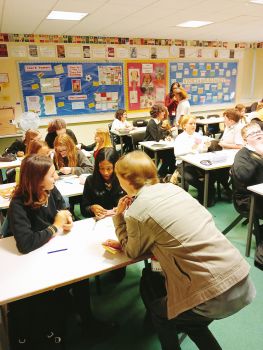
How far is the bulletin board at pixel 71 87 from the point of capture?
6073mm

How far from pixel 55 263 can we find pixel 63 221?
40cm

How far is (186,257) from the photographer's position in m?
1.20

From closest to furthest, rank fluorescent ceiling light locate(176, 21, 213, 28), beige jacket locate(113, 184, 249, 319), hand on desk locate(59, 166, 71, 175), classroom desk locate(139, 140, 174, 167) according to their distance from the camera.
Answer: beige jacket locate(113, 184, 249, 319) < hand on desk locate(59, 166, 71, 175) < classroom desk locate(139, 140, 174, 167) < fluorescent ceiling light locate(176, 21, 213, 28)

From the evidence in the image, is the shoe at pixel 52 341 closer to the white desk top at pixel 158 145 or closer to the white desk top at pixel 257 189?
the white desk top at pixel 257 189

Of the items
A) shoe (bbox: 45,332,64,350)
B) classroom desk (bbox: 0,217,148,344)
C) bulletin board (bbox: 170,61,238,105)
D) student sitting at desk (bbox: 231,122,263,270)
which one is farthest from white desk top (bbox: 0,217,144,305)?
bulletin board (bbox: 170,61,238,105)

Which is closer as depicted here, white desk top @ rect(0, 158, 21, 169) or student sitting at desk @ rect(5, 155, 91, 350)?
student sitting at desk @ rect(5, 155, 91, 350)

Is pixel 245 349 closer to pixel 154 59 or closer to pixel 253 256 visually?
pixel 253 256

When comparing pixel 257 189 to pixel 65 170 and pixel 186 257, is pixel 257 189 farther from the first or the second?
pixel 65 170

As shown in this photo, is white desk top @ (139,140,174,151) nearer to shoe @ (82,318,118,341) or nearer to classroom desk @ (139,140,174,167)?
classroom desk @ (139,140,174,167)

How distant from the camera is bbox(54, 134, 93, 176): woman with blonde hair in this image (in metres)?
3.12

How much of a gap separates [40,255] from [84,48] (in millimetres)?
5848

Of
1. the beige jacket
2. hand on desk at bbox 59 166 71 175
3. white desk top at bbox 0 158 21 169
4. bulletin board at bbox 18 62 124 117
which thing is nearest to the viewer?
the beige jacket

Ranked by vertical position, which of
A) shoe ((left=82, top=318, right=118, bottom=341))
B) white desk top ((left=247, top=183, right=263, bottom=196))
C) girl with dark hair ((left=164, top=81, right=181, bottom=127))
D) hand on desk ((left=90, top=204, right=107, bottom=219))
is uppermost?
girl with dark hair ((left=164, top=81, right=181, bottom=127))

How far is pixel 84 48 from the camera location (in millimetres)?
6324
